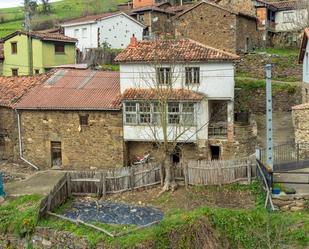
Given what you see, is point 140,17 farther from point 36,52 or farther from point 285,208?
point 285,208

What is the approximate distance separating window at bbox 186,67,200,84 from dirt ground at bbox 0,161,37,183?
376 inches

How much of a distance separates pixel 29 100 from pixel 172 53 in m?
8.64

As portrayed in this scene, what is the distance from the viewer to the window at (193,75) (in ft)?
78.8

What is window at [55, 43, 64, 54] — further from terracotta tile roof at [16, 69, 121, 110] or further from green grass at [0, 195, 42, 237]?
green grass at [0, 195, 42, 237]

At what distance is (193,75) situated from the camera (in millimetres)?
24062

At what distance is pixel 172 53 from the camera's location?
955 inches

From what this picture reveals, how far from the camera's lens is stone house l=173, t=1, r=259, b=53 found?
37.7 metres

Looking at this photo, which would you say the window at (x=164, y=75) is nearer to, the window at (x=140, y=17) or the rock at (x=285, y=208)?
the rock at (x=285, y=208)

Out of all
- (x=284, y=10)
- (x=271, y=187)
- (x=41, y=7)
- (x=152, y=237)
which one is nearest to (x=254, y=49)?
(x=284, y=10)

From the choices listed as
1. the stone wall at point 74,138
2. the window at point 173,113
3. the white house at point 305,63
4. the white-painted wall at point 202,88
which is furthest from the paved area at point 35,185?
the white house at point 305,63

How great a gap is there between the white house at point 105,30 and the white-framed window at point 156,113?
71.3 feet

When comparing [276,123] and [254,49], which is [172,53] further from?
[254,49]

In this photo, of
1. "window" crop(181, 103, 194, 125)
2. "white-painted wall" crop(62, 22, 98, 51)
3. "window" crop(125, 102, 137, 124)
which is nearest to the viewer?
"window" crop(181, 103, 194, 125)

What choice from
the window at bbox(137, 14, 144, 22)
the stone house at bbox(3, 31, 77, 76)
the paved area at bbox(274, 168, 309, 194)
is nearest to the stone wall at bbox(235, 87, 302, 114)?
the paved area at bbox(274, 168, 309, 194)
